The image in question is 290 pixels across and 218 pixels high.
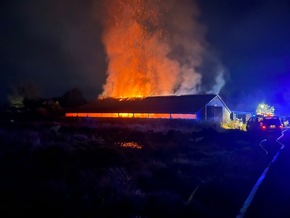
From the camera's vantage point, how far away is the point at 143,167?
11070 mm

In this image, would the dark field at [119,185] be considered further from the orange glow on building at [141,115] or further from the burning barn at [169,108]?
the burning barn at [169,108]

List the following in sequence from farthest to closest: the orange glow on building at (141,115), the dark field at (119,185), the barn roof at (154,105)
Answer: the barn roof at (154,105) < the orange glow on building at (141,115) < the dark field at (119,185)

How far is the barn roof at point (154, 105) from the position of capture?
135 feet

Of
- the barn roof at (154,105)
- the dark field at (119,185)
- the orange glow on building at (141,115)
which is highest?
the barn roof at (154,105)

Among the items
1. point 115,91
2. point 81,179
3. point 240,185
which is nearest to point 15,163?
point 81,179

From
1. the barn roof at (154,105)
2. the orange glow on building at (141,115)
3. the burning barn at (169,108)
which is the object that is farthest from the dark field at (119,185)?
the barn roof at (154,105)

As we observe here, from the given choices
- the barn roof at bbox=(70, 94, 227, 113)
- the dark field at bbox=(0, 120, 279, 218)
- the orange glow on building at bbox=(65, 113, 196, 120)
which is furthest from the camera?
the barn roof at bbox=(70, 94, 227, 113)

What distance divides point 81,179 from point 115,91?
5139 cm

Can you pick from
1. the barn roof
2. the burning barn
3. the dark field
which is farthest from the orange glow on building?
the dark field

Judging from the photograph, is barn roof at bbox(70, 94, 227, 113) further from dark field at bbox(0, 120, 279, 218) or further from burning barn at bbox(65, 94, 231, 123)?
dark field at bbox(0, 120, 279, 218)

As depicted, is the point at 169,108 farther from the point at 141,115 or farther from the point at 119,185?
the point at 119,185

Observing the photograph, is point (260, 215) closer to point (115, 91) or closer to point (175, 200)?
point (175, 200)

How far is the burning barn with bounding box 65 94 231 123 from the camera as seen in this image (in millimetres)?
40281

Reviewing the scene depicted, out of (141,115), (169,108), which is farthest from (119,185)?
(141,115)
